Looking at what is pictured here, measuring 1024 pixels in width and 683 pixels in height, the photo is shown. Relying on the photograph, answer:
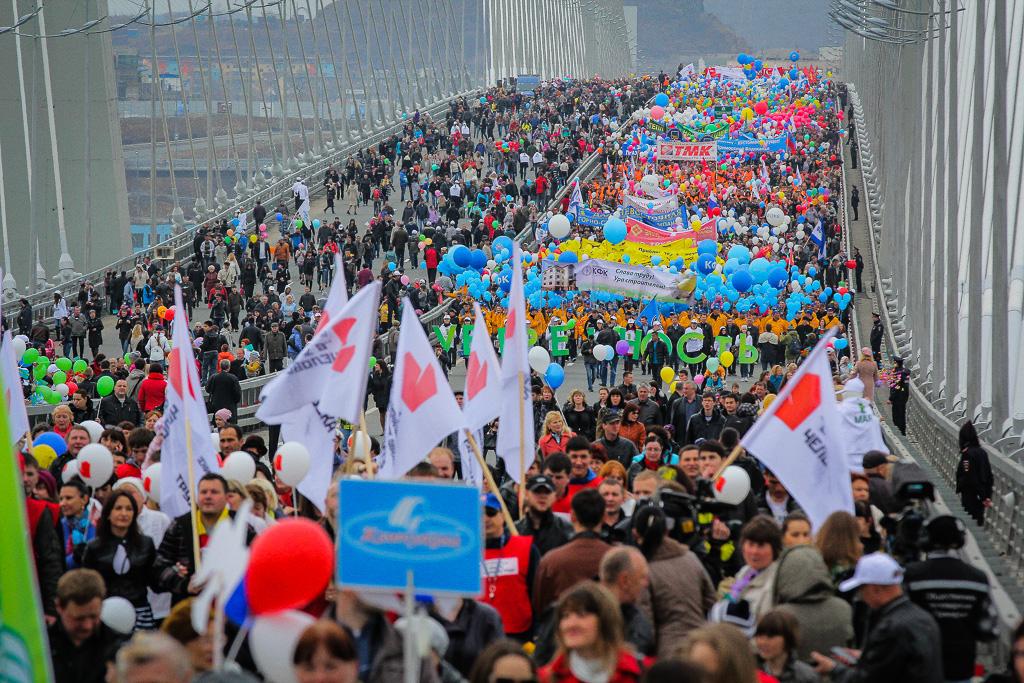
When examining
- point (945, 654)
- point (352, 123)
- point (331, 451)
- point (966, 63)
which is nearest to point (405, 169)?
point (966, 63)

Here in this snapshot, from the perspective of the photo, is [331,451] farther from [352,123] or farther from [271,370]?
[352,123]

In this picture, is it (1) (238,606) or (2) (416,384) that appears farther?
(2) (416,384)

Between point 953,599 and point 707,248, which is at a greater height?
point 953,599

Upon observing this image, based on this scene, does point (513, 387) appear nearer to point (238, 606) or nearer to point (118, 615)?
point (118, 615)

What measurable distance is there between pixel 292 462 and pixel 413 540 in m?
3.30

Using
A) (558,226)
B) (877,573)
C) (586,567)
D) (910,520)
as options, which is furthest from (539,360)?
(877,573)

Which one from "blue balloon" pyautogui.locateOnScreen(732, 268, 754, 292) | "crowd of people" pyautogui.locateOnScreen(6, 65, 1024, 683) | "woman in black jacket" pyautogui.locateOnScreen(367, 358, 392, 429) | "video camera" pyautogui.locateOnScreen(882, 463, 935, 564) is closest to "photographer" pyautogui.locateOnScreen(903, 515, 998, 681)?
"crowd of people" pyautogui.locateOnScreen(6, 65, 1024, 683)

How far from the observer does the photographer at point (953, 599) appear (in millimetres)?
6121

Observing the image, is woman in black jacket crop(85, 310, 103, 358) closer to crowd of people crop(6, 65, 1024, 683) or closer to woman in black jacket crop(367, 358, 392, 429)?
crowd of people crop(6, 65, 1024, 683)

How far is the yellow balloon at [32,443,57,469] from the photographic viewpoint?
1122 cm

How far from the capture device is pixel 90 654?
645 centimetres

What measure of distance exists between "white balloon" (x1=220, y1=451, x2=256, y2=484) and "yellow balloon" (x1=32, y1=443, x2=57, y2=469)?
2537mm

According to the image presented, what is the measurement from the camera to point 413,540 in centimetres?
543

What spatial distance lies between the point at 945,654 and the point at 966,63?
70.0 feet
